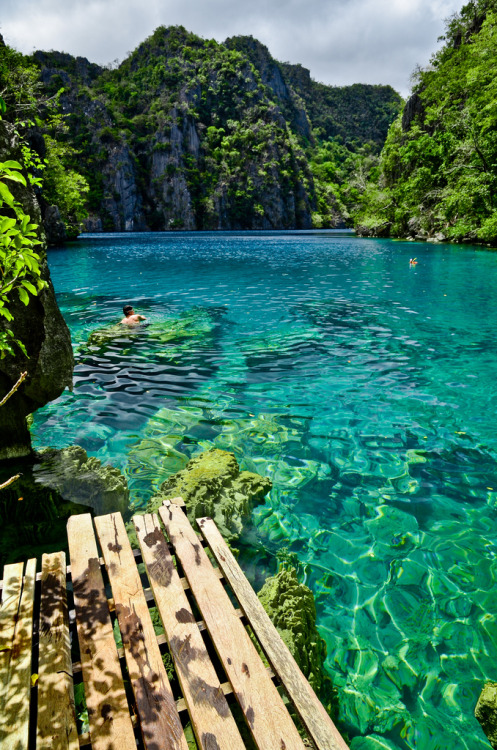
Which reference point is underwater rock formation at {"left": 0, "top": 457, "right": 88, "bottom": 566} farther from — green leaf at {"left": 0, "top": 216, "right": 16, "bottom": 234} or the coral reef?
green leaf at {"left": 0, "top": 216, "right": 16, "bottom": 234}

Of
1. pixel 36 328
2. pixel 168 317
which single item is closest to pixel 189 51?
pixel 168 317

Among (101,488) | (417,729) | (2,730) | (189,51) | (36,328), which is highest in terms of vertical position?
(189,51)

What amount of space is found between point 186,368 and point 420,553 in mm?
6765

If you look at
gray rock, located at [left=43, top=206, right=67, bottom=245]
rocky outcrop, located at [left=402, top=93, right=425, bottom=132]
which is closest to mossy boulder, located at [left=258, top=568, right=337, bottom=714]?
gray rock, located at [left=43, top=206, right=67, bottom=245]

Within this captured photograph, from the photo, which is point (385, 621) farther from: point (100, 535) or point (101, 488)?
point (101, 488)

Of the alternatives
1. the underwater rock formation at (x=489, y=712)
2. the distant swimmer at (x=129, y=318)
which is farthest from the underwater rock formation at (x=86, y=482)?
the distant swimmer at (x=129, y=318)

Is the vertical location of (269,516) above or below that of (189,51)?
below

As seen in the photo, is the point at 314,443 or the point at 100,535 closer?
the point at 100,535

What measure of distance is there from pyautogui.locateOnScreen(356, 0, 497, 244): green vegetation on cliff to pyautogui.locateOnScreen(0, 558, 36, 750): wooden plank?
4251 cm

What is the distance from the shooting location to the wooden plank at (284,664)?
2.02 meters

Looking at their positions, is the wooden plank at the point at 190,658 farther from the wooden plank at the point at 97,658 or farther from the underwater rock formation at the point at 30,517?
the underwater rock formation at the point at 30,517

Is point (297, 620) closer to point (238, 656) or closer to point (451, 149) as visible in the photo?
point (238, 656)

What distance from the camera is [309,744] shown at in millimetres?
2059

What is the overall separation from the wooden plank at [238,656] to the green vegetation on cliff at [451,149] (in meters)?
41.6
